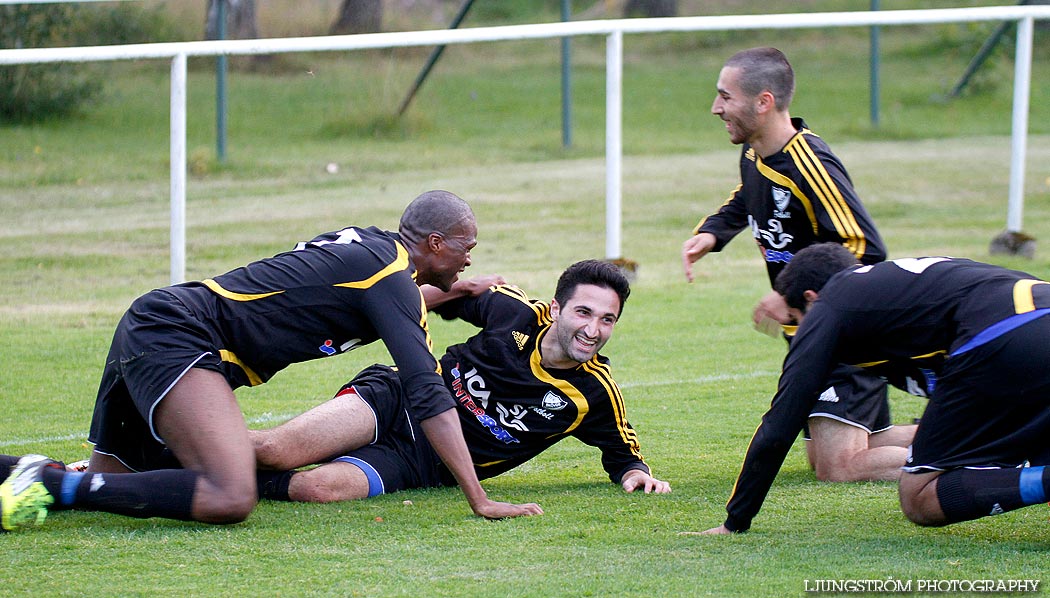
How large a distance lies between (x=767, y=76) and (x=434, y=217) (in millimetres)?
1645

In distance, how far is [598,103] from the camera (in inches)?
682

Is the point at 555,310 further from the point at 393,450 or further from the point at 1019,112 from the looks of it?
the point at 1019,112

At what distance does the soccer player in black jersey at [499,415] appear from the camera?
5.00 metres

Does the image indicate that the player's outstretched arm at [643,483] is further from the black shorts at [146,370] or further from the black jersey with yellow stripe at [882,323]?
the black shorts at [146,370]

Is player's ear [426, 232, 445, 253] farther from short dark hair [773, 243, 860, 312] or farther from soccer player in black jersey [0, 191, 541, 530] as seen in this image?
short dark hair [773, 243, 860, 312]

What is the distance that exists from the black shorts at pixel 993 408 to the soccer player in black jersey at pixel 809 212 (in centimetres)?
93

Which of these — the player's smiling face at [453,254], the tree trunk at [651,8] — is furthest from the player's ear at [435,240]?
the tree trunk at [651,8]

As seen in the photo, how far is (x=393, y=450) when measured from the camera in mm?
5203

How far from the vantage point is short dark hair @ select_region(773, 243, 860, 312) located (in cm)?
434

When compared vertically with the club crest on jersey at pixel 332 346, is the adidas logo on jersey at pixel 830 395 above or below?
below

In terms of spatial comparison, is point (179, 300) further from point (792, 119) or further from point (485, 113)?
point (485, 113)

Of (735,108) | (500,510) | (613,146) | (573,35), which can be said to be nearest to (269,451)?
(500,510)

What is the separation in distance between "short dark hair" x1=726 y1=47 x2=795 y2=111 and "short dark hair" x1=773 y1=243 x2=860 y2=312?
50.8 inches

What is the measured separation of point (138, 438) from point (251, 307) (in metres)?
0.69
